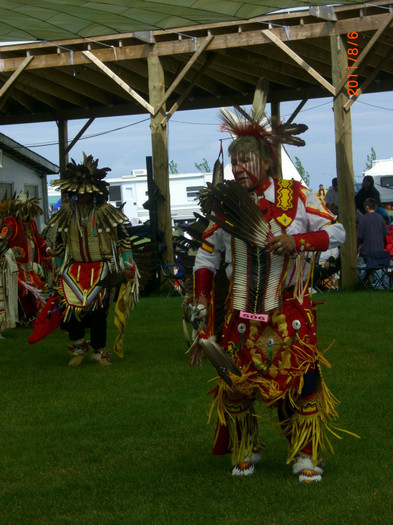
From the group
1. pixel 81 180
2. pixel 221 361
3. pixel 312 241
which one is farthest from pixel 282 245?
pixel 81 180

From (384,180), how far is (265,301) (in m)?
25.4

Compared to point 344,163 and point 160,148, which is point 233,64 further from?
point 344,163

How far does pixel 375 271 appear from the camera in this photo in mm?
13477

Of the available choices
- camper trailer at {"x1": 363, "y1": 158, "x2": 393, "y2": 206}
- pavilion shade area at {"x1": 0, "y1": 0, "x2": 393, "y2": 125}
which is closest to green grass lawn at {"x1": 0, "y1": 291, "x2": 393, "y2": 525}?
pavilion shade area at {"x1": 0, "y1": 0, "x2": 393, "y2": 125}

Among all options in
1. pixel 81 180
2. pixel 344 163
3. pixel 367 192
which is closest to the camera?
pixel 81 180

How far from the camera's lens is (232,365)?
4.10 meters

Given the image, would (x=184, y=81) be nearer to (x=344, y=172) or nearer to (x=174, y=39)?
(x=174, y=39)

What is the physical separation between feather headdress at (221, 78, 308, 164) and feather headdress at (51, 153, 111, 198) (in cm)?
341

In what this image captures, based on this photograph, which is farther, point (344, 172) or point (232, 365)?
point (344, 172)

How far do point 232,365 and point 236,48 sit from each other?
10.8 meters

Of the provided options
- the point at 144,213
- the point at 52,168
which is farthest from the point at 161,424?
the point at 144,213

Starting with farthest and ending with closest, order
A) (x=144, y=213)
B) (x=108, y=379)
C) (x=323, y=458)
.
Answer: (x=144, y=213)
(x=108, y=379)
(x=323, y=458)

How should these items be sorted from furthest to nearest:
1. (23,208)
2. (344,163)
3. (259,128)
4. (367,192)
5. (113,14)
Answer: (367,192) → (344,163) → (113,14) → (23,208) → (259,128)

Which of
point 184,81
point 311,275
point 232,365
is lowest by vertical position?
point 232,365
